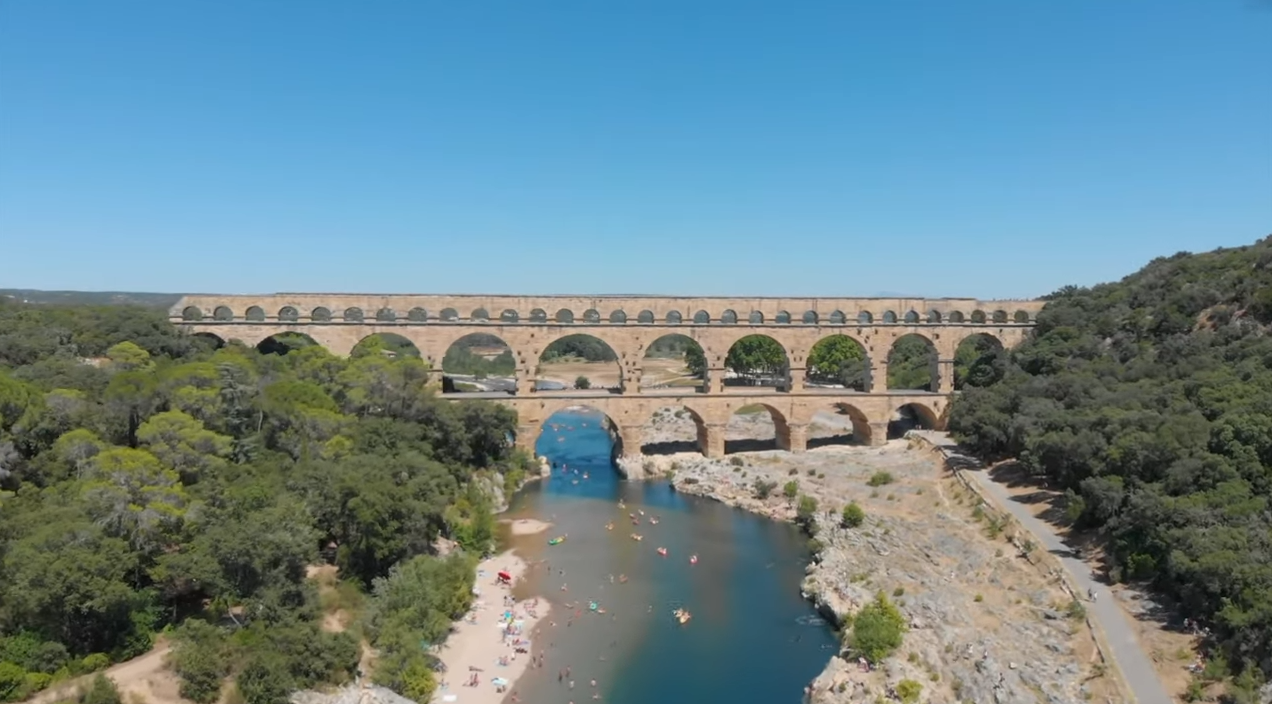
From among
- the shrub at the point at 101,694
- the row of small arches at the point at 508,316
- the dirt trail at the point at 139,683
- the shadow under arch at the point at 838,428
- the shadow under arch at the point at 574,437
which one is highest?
the row of small arches at the point at 508,316

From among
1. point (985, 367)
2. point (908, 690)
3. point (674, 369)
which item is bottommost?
point (908, 690)

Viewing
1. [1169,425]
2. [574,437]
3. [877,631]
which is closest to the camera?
[877,631]

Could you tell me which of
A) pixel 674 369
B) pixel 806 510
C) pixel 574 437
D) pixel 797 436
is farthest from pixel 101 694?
pixel 674 369

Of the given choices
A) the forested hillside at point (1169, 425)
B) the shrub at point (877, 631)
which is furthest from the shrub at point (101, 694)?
the forested hillside at point (1169, 425)

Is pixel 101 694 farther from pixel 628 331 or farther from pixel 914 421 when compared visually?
pixel 914 421

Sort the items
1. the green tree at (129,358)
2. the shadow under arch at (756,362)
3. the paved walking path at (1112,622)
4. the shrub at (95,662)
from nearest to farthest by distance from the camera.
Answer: the shrub at (95,662), the paved walking path at (1112,622), the green tree at (129,358), the shadow under arch at (756,362)

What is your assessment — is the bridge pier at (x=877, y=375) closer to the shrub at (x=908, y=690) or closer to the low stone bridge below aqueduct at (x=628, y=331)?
the low stone bridge below aqueduct at (x=628, y=331)
